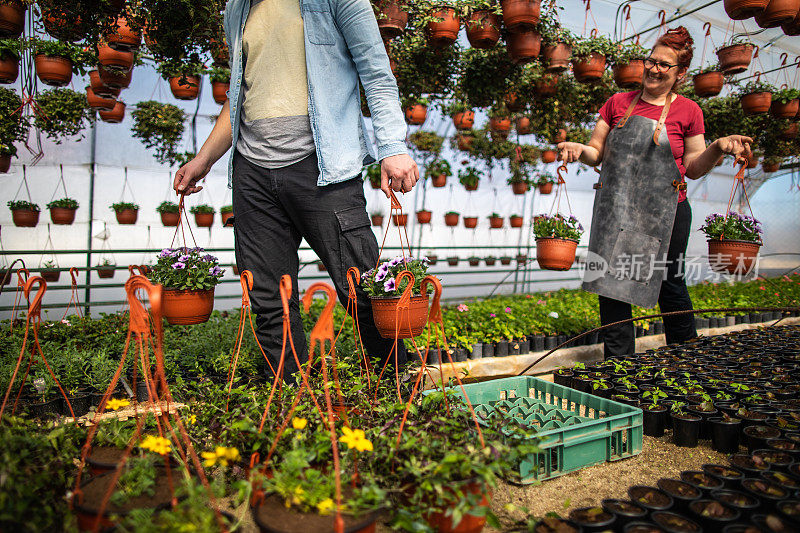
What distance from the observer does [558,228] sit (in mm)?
3271

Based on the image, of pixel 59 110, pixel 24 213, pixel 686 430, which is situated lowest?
pixel 686 430

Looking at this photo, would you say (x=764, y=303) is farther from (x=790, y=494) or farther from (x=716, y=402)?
(x=790, y=494)

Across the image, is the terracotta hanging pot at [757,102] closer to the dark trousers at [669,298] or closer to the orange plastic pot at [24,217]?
the dark trousers at [669,298]

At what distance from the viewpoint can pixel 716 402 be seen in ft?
6.64

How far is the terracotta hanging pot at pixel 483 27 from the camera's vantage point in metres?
3.94

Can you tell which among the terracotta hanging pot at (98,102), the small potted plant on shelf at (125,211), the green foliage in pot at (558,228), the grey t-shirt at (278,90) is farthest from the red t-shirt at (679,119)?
the small potted plant on shelf at (125,211)

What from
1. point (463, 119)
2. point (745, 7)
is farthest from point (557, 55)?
point (463, 119)

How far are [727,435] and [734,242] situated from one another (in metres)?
1.55

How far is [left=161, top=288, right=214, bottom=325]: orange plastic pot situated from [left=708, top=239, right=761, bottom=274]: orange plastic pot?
112 inches

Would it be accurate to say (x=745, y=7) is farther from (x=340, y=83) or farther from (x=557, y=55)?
(x=340, y=83)

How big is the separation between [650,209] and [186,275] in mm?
2553

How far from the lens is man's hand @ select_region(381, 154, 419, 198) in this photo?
1847 mm

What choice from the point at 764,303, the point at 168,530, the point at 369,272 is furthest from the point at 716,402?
the point at 764,303

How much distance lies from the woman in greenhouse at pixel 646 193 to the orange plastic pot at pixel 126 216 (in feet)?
17.3
